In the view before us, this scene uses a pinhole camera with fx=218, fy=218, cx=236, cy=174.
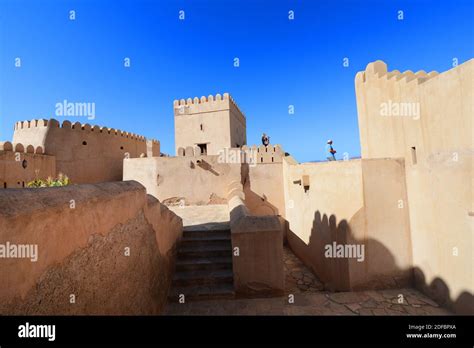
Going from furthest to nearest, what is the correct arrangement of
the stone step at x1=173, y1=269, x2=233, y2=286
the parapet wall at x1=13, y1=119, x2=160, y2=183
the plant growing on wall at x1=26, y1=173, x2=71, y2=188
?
the parapet wall at x1=13, y1=119, x2=160, y2=183 → the plant growing on wall at x1=26, y1=173, x2=71, y2=188 → the stone step at x1=173, y1=269, x2=233, y2=286

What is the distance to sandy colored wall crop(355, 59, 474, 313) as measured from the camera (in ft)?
13.8

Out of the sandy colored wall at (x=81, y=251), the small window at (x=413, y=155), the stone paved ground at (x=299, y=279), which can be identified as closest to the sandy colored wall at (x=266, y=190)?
the stone paved ground at (x=299, y=279)

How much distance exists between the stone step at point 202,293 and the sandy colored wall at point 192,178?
621 cm

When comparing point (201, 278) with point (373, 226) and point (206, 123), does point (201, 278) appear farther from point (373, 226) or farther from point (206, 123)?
point (206, 123)

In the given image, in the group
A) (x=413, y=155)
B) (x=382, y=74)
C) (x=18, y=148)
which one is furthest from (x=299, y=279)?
(x=18, y=148)

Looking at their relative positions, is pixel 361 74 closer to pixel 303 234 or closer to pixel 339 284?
pixel 303 234

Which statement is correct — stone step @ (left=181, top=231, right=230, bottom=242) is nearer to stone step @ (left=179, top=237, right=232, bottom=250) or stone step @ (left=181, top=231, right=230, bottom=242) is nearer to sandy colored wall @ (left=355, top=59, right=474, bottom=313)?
stone step @ (left=179, top=237, right=232, bottom=250)

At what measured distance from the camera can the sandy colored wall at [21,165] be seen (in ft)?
34.5

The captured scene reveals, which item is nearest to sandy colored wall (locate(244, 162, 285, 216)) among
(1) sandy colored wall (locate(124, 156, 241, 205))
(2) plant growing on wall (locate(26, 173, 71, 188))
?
(1) sandy colored wall (locate(124, 156, 241, 205))

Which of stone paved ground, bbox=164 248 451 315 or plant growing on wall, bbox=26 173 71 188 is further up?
plant growing on wall, bbox=26 173 71 188

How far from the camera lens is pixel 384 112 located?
650 cm

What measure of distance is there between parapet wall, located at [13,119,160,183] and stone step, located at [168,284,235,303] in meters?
12.1

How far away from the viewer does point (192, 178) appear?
35.6 feet
